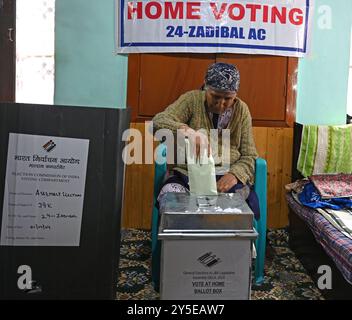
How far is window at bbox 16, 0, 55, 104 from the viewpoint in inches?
118

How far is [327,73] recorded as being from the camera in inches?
118

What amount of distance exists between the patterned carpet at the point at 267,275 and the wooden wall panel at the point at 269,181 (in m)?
0.16

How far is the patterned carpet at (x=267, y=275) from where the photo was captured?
2.13 metres

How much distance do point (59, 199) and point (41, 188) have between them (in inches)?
3.4

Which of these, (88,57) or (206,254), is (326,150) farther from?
(88,57)

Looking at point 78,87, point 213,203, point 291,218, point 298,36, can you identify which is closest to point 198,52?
point 298,36

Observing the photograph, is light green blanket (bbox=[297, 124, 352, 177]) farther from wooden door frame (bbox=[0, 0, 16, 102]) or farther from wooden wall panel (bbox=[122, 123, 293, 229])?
wooden door frame (bbox=[0, 0, 16, 102])

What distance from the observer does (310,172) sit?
8.87 ft

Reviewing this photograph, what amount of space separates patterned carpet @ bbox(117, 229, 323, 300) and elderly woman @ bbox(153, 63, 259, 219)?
1.39ft

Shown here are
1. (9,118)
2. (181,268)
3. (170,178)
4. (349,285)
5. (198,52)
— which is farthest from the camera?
(198,52)

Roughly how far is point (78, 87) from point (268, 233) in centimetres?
173

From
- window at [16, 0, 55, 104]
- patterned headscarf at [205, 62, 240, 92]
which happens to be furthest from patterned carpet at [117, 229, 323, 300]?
window at [16, 0, 55, 104]

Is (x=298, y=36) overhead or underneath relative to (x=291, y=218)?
overhead

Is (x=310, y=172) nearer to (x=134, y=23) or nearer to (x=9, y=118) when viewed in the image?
(x=134, y=23)
